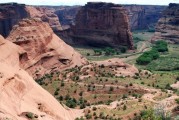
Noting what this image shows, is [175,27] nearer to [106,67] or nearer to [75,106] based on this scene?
[106,67]

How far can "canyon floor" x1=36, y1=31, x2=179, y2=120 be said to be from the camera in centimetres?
5762

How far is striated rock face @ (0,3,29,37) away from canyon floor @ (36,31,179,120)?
85801mm

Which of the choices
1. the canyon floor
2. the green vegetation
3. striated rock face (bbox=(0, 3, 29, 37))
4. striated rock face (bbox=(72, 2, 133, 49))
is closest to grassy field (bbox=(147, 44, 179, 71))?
the green vegetation

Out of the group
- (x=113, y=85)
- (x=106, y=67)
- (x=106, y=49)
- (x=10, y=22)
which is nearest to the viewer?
(x=113, y=85)

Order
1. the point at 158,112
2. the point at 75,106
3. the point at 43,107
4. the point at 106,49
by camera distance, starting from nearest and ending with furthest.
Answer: the point at 43,107, the point at 158,112, the point at 75,106, the point at 106,49

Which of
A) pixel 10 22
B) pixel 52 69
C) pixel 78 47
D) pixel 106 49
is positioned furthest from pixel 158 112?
pixel 10 22

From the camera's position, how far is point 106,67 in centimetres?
8981

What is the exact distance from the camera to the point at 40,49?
83062 millimetres

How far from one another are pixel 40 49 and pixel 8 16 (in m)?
90.3

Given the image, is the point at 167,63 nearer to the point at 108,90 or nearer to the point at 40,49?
the point at 40,49

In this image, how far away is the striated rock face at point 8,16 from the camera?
540ft

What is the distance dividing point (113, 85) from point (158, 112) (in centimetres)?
2539

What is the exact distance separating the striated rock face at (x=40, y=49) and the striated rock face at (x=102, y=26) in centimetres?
6022

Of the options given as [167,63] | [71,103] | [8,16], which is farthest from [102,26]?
[71,103]
